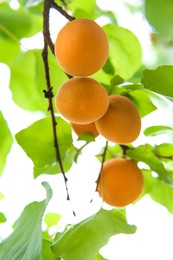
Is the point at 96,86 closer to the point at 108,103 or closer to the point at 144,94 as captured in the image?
the point at 108,103

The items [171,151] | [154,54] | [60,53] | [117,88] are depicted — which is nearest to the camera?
[60,53]

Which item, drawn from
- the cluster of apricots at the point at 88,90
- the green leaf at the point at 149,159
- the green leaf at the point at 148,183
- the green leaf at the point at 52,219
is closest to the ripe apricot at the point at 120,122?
the cluster of apricots at the point at 88,90

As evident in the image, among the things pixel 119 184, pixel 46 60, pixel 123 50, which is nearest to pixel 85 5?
pixel 123 50

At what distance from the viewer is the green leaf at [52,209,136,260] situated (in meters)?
0.68

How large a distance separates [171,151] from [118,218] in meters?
0.24

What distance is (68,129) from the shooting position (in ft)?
2.73

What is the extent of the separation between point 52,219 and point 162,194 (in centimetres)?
29

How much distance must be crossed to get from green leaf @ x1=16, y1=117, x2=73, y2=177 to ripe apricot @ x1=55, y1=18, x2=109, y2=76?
20 cm

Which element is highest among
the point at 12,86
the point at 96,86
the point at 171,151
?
the point at 96,86

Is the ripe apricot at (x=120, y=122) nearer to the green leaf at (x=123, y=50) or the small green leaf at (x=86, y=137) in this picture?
the small green leaf at (x=86, y=137)

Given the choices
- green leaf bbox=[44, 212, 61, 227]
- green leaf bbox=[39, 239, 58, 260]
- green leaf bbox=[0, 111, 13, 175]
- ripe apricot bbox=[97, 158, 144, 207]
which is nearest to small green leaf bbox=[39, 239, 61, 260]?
green leaf bbox=[39, 239, 58, 260]

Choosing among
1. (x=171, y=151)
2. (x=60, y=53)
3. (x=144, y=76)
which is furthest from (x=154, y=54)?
(x=60, y=53)

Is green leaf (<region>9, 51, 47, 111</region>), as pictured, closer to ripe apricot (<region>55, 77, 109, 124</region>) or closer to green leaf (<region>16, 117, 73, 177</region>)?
green leaf (<region>16, 117, 73, 177</region>)

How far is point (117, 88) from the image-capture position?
778 millimetres
